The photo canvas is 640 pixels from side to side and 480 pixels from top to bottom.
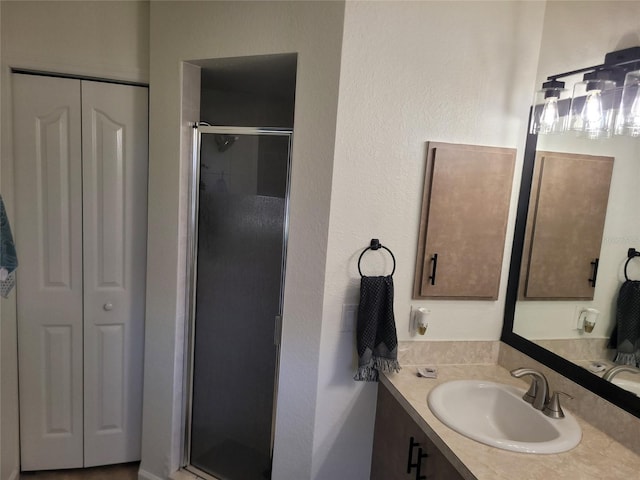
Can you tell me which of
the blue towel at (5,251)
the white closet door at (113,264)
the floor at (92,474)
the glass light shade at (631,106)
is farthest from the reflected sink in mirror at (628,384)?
the blue towel at (5,251)

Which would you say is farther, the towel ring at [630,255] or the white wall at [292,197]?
the white wall at [292,197]

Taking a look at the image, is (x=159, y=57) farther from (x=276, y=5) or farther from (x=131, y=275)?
(x=131, y=275)

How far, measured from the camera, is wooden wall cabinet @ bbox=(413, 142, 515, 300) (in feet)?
5.77

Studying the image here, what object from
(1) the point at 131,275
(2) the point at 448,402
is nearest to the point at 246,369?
(1) the point at 131,275

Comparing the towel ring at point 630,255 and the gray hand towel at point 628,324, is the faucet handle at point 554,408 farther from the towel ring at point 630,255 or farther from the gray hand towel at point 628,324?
the towel ring at point 630,255

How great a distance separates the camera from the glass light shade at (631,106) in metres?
1.37

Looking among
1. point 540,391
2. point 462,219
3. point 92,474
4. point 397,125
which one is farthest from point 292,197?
point 92,474

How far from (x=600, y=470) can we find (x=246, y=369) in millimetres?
1442

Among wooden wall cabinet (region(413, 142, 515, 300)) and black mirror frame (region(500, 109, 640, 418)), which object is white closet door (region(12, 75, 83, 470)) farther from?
black mirror frame (region(500, 109, 640, 418))

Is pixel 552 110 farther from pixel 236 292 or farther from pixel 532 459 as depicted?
pixel 236 292

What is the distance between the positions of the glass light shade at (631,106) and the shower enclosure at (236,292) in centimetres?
124

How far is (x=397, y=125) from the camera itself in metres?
1.69

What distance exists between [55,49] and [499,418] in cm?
256

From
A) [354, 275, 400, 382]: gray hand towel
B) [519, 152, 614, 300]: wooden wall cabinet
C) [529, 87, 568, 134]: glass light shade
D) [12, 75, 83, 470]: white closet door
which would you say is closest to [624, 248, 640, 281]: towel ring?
[519, 152, 614, 300]: wooden wall cabinet
